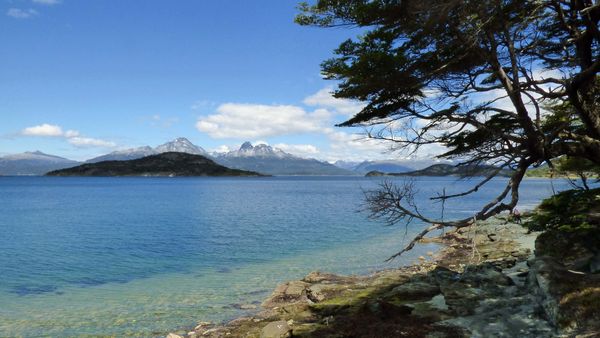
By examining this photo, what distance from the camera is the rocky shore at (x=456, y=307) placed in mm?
10719

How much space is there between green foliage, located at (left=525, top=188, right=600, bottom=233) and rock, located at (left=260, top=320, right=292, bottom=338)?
37.3ft

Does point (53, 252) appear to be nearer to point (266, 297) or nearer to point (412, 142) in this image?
point (266, 297)

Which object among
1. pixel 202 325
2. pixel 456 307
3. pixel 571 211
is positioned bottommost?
pixel 202 325

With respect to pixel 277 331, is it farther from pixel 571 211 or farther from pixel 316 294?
pixel 571 211

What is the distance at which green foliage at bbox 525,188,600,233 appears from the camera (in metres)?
16.0

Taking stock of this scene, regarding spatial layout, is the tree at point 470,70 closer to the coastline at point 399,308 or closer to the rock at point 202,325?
the coastline at point 399,308

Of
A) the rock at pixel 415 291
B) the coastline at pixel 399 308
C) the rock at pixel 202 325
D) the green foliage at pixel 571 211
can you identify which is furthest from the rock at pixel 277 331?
the green foliage at pixel 571 211

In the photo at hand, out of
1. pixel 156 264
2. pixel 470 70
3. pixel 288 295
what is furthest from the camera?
pixel 156 264

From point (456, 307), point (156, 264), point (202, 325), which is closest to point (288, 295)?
point (202, 325)

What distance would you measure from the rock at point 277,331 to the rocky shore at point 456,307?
0.03m

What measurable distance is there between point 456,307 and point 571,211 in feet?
25.1

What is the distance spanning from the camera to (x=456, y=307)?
45.1ft

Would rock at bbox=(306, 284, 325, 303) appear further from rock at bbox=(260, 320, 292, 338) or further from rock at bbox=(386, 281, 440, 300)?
rock at bbox=(260, 320, 292, 338)

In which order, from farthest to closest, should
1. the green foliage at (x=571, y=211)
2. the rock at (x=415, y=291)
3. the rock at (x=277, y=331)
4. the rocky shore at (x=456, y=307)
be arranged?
1. the rock at (x=415, y=291)
2. the green foliage at (x=571, y=211)
3. the rock at (x=277, y=331)
4. the rocky shore at (x=456, y=307)
